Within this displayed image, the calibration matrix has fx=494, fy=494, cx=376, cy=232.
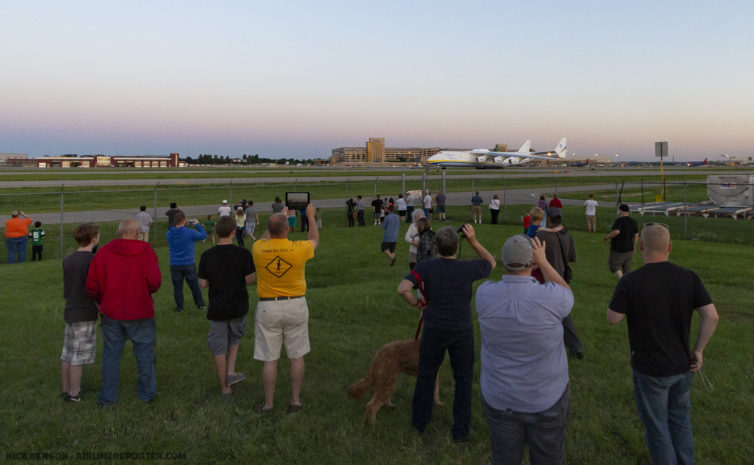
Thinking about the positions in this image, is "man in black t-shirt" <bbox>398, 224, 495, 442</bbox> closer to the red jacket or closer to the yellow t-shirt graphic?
the yellow t-shirt graphic

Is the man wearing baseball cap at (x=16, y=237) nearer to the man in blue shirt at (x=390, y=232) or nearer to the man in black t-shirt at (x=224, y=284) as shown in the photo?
the man in blue shirt at (x=390, y=232)

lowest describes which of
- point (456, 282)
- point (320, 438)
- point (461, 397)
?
point (320, 438)

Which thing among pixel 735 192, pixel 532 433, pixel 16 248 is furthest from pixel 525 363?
pixel 735 192

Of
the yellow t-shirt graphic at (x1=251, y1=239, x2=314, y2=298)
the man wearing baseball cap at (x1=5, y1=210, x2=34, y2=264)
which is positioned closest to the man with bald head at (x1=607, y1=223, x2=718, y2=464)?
the yellow t-shirt graphic at (x1=251, y1=239, x2=314, y2=298)

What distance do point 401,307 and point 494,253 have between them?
6044 mm

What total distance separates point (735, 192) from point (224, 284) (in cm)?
2705

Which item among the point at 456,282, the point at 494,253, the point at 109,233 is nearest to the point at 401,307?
the point at 456,282

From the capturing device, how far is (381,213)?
22.5 m

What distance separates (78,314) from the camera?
15.6 feet

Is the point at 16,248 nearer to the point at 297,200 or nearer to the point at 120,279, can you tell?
the point at 120,279

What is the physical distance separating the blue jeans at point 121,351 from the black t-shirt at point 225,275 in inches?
24.8

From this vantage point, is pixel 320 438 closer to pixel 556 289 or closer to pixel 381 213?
pixel 556 289

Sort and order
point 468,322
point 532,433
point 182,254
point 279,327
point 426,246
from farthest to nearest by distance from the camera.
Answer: point 426,246
point 182,254
point 279,327
point 468,322
point 532,433

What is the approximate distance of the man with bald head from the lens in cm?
322
